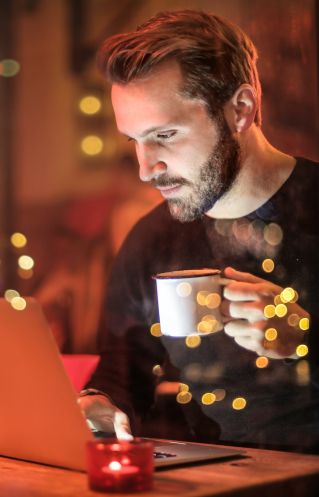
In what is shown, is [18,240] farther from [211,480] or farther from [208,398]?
[211,480]

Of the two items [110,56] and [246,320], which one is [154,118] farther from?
[246,320]

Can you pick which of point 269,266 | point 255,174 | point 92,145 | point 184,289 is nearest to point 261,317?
point 269,266

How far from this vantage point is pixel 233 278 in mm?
2053

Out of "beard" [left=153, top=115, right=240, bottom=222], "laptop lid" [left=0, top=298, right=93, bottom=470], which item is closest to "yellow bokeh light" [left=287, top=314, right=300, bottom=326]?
"beard" [left=153, top=115, right=240, bottom=222]

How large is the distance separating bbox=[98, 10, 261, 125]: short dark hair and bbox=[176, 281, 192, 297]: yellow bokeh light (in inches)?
17.2

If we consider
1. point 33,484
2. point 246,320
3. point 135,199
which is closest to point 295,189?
point 246,320

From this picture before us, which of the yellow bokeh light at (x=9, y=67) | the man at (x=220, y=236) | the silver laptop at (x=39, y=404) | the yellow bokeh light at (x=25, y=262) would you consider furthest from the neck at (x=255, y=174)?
the yellow bokeh light at (x=9, y=67)

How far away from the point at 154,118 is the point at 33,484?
0.98 m

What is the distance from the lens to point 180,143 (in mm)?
2137

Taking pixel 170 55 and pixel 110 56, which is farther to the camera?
pixel 110 56

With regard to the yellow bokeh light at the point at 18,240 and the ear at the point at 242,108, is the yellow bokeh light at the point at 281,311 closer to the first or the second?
the ear at the point at 242,108

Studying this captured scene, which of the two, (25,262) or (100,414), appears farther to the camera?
(25,262)

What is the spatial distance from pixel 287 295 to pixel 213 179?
1.09 feet

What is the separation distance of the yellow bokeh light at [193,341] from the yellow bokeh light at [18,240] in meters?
0.80
